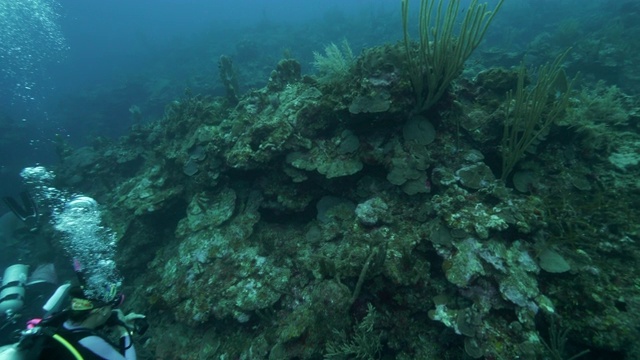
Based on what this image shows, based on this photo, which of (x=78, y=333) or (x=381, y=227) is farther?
(x=381, y=227)

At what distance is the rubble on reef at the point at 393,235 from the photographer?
3344 millimetres

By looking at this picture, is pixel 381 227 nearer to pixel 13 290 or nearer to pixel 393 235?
pixel 393 235

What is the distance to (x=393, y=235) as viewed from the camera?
13.9ft

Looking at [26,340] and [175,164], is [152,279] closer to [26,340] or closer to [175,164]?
[175,164]

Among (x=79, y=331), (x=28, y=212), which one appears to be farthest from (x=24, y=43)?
(x=79, y=331)

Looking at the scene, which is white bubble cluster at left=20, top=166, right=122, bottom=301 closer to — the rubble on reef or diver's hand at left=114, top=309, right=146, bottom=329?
the rubble on reef

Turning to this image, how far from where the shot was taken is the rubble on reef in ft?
11.0

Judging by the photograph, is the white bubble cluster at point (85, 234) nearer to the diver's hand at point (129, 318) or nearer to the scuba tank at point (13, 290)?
the scuba tank at point (13, 290)

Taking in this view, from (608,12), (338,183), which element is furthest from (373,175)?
(608,12)

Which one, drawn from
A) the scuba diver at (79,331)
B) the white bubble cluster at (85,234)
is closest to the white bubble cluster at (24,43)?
the white bubble cluster at (85,234)

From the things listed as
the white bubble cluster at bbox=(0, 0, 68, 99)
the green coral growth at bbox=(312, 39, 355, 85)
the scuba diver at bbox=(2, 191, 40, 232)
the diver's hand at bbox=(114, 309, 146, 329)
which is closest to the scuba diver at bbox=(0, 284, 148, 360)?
the diver's hand at bbox=(114, 309, 146, 329)

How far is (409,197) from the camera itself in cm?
462

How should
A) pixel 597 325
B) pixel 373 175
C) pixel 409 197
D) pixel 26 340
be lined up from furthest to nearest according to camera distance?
1. pixel 373 175
2. pixel 409 197
3. pixel 597 325
4. pixel 26 340

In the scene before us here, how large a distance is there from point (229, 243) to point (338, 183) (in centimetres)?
224
